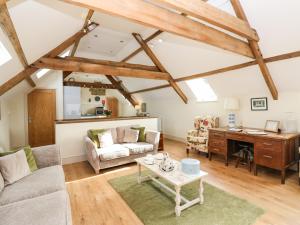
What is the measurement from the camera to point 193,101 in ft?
18.8

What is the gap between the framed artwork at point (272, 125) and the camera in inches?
139

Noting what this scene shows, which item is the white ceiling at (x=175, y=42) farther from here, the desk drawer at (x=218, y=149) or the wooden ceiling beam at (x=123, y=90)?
the wooden ceiling beam at (x=123, y=90)

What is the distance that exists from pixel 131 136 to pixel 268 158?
9.65ft

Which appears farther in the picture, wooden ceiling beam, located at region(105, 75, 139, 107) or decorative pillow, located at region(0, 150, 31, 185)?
wooden ceiling beam, located at region(105, 75, 139, 107)

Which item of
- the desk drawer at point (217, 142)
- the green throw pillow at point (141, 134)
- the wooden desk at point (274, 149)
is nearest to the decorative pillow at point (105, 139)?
the green throw pillow at point (141, 134)

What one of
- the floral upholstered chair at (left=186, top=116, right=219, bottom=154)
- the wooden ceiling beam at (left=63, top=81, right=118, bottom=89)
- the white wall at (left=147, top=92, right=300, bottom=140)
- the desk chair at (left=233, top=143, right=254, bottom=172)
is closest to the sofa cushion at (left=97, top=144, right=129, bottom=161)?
the floral upholstered chair at (left=186, top=116, right=219, bottom=154)

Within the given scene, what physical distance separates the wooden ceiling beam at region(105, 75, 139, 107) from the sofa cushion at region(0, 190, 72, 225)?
21.4 feet

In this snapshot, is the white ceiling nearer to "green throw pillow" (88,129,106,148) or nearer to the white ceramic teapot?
"green throw pillow" (88,129,106,148)

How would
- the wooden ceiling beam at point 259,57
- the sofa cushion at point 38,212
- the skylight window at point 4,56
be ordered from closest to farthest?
the sofa cushion at point 38,212 < the skylight window at point 4,56 < the wooden ceiling beam at point 259,57

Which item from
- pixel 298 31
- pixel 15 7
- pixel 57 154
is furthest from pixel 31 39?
pixel 298 31

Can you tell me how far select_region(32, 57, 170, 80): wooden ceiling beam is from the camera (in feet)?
12.1

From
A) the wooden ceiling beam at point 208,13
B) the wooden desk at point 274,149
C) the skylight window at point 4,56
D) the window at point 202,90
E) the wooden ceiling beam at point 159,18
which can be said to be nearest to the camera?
the wooden ceiling beam at point 159,18

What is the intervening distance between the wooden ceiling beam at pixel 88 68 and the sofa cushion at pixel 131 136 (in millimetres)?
1662

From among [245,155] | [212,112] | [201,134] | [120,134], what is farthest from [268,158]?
[120,134]
